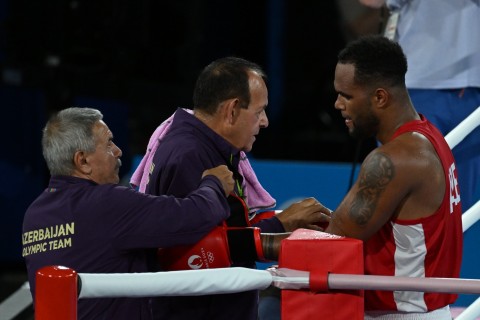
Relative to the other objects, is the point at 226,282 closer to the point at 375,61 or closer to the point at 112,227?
the point at 112,227

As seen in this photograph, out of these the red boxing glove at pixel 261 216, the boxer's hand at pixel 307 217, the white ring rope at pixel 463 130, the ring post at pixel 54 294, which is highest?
the white ring rope at pixel 463 130

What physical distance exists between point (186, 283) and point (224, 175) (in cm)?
62

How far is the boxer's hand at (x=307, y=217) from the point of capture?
3.24m

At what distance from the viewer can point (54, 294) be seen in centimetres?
224

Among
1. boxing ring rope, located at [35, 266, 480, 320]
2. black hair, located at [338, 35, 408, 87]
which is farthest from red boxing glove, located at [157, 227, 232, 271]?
black hair, located at [338, 35, 408, 87]

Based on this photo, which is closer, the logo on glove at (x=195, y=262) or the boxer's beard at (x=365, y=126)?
the logo on glove at (x=195, y=262)

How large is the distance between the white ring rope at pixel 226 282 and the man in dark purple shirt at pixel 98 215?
1.14 ft

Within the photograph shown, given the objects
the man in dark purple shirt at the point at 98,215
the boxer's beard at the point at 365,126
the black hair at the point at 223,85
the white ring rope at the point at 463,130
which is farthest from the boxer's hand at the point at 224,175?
the white ring rope at the point at 463,130

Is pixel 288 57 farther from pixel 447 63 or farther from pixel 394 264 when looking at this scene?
pixel 394 264

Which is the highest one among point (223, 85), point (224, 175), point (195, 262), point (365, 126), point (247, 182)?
point (223, 85)

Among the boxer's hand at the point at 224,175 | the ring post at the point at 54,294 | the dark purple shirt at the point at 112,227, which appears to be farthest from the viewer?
the boxer's hand at the point at 224,175

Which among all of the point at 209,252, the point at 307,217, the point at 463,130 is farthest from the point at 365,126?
the point at 463,130

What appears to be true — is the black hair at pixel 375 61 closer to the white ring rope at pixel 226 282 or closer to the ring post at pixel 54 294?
the white ring rope at pixel 226 282

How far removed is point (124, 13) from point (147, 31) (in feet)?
2.37
